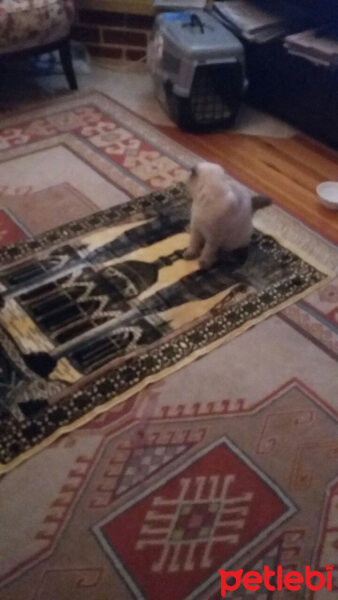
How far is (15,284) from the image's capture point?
1733 millimetres

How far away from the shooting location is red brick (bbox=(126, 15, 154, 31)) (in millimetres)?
2848

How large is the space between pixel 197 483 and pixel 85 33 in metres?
2.45

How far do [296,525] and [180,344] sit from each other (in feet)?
1.80

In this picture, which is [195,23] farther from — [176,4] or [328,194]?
[328,194]

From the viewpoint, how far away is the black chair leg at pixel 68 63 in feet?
8.47

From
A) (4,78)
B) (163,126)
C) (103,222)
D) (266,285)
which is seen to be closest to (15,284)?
(103,222)

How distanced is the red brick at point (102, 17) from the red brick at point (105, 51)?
0.37 ft

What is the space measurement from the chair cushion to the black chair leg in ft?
0.31

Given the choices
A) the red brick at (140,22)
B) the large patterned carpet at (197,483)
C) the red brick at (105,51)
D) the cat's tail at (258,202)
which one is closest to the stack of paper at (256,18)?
the red brick at (140,22)

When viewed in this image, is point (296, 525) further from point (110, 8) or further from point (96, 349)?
point (110, 8)

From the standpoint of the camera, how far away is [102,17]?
2896 millimetres

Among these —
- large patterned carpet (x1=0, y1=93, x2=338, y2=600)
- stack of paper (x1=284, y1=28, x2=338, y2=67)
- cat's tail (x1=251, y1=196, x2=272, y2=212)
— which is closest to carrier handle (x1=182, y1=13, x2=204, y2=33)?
stack of paper (x1=284, y1=28, x2=338, y2=67)

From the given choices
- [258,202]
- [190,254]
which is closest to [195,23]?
[258,202]

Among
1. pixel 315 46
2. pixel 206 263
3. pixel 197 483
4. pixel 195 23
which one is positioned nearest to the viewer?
pixel 197 483
